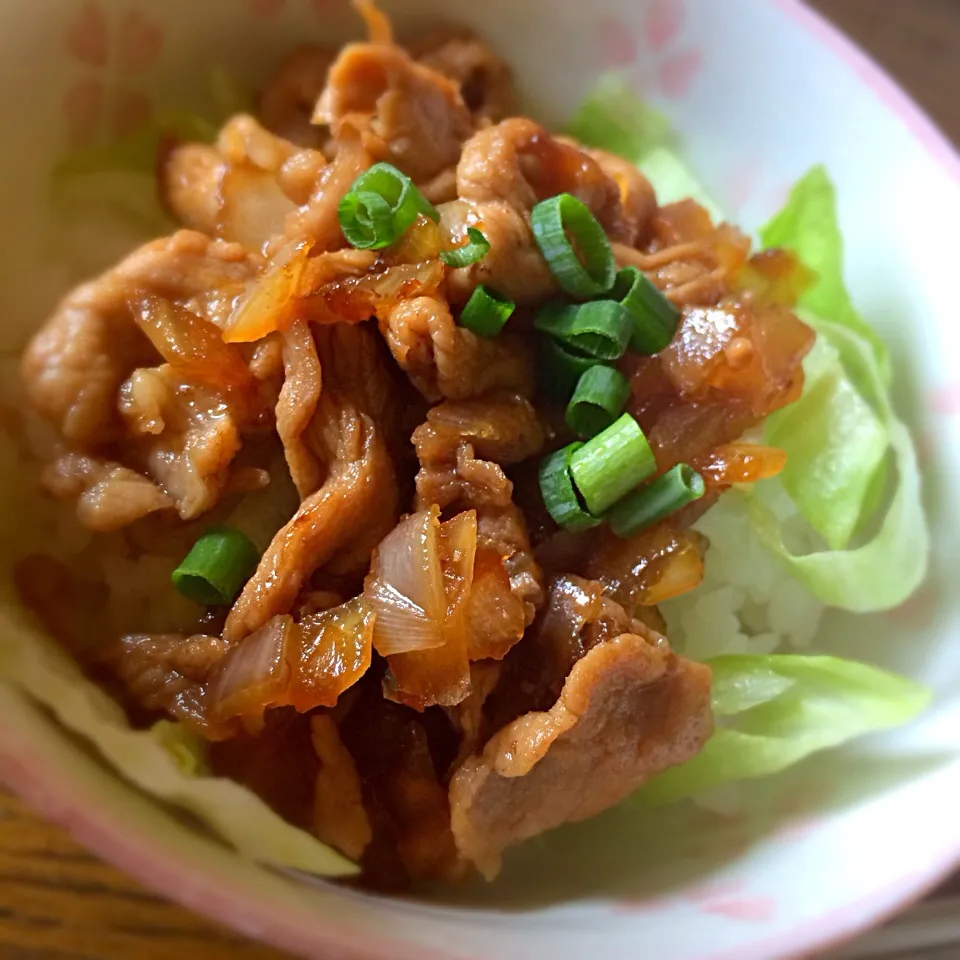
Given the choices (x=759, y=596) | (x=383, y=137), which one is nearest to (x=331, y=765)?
(x=759, y=596)

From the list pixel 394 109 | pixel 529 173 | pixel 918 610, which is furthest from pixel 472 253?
pixel 918 610

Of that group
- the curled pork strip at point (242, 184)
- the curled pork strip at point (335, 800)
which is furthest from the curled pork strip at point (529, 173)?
the curled pork strip at point (335, 800)

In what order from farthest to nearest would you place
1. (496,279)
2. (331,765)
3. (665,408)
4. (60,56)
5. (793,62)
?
(793,62)
(60,56)
(665,408)
(496,279)
(331,765)

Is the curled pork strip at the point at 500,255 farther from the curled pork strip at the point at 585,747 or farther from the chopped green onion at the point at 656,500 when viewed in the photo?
the curled pork strip at the point at 585,747

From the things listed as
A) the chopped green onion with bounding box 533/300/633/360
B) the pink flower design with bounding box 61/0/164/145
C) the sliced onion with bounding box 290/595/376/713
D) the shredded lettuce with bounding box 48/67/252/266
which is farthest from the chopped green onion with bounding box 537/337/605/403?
the pink flower design with bounding box 61/0/164/145

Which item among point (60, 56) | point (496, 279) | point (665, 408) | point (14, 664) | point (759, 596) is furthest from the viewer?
point (759, 596)

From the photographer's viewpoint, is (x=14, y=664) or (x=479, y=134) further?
(x=479, y=134)

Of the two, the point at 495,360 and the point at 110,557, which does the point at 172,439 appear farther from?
the point at 495,360
